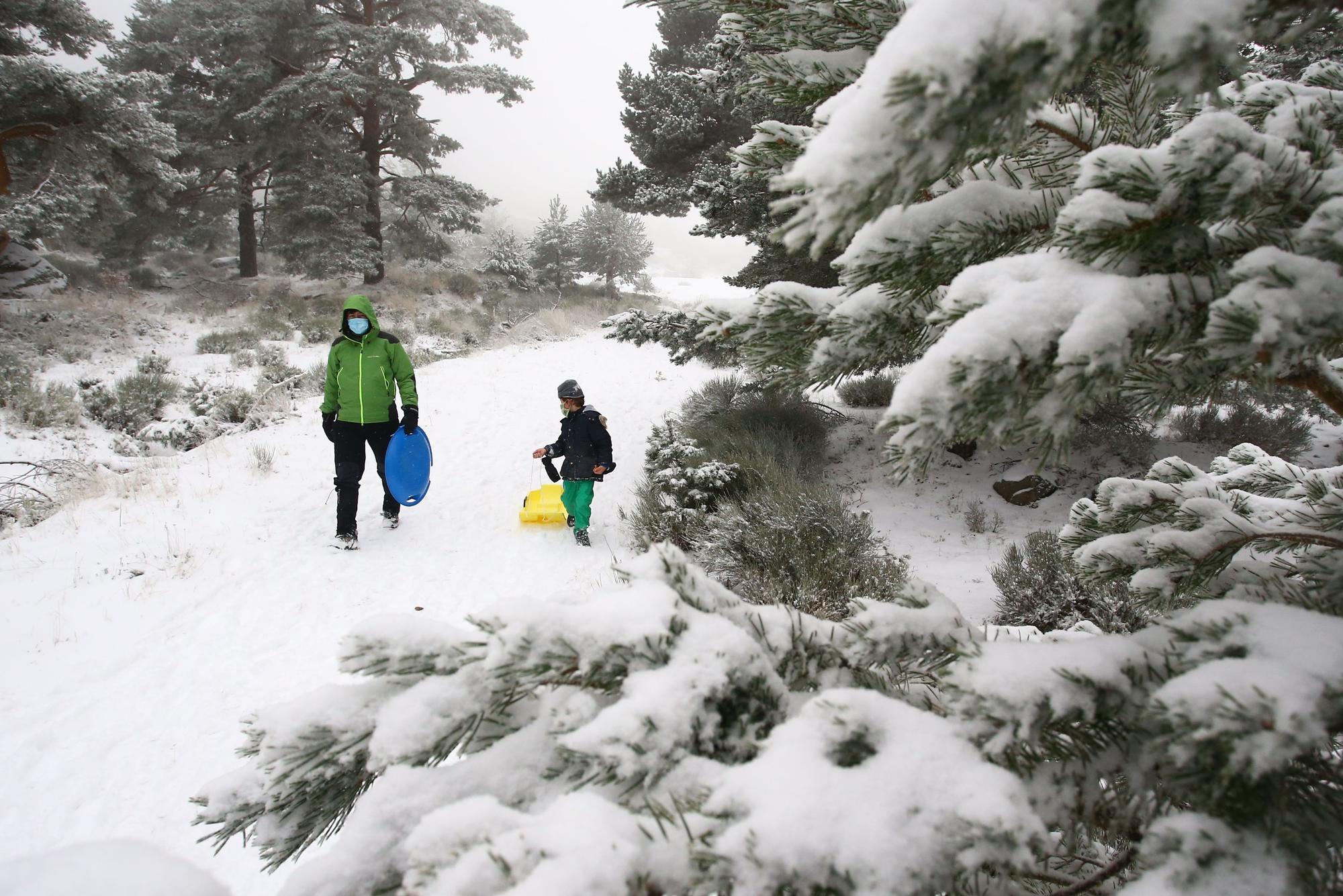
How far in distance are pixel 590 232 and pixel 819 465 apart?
23.6m

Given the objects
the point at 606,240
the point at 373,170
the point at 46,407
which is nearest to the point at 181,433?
the point at 46,407

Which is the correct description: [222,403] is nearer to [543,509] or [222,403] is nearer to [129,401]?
[129,401]

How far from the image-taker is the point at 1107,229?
0.70 meters

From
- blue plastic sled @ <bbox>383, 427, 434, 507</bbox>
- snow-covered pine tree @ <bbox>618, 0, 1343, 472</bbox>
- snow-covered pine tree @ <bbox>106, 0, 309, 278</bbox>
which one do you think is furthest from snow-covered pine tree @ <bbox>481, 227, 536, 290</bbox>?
snow-covered pine tree @ <bbox>618, 0, 1343, 472</bbox>

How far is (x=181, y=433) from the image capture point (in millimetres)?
8000

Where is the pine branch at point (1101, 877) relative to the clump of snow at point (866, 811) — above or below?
below

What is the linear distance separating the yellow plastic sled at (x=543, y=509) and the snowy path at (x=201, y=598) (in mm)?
133

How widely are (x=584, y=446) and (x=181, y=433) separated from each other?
6.52m

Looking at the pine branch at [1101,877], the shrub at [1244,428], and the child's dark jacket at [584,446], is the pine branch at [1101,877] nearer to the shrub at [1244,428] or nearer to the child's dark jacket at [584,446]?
the child's dark jacket at [584,446]

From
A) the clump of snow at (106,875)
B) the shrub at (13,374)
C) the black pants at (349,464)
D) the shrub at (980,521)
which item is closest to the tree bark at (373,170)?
the shrub at (13,374)

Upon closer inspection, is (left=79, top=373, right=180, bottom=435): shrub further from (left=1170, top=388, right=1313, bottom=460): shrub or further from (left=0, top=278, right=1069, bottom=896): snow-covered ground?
(left=1170, top=388, right=1313, bottom=460): shrub

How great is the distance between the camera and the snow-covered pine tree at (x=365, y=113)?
48.0 ft

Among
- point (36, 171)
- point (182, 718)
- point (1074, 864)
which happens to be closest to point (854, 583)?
point (1074, 864)

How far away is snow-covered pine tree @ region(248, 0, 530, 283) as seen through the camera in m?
14.6
